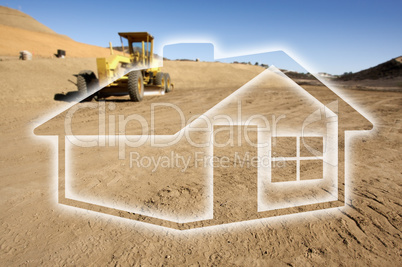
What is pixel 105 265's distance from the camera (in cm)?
196

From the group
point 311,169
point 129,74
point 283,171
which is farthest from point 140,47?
point 311,169

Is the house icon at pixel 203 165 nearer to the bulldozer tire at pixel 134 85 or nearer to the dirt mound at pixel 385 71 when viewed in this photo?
the bulldozer tire at pixel 134 85

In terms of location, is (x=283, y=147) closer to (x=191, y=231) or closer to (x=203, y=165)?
(x=203, y=165)

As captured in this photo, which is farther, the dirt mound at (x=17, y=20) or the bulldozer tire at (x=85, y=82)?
the dirt mound at (x=17, y=20)

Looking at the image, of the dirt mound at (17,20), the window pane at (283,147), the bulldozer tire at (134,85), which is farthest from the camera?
the dirt mound at (17,20)

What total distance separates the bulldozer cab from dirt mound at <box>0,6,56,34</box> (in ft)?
196

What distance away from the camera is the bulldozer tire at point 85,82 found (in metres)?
8.72

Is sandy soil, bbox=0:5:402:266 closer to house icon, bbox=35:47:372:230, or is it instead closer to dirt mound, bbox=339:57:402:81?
house icon, bbox=35:47:372:230

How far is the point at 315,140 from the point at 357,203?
232 centimetres

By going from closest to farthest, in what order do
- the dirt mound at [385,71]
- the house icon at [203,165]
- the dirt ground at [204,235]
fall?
the dirt ground at [204,235] < the house icon at [203,165] < the dirt mound at [385,71]

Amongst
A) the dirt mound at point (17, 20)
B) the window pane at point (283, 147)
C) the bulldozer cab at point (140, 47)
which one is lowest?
the window pane at point (283, 147)

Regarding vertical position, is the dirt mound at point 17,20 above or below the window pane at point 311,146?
above

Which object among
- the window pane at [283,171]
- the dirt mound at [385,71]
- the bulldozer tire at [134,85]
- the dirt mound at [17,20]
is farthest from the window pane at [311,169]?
the dirt mound at [17,20]

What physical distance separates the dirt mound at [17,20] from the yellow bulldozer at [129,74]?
59992 millimetres
